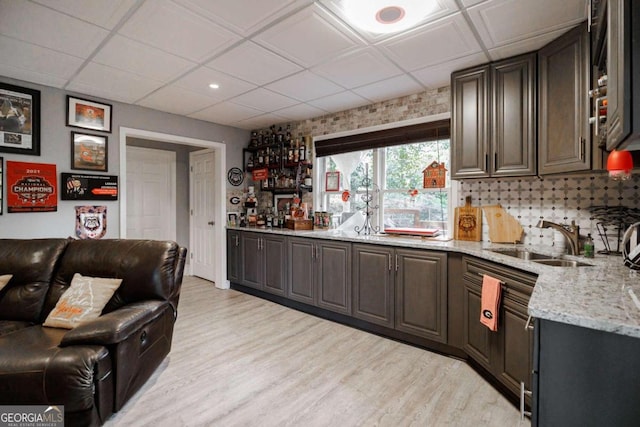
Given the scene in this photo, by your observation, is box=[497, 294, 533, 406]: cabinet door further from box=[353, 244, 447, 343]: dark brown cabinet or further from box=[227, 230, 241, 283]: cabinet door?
box=[227, 230, 241, 283]: cabinet door

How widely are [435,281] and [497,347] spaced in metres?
0.68

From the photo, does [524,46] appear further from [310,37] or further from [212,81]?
[212,81]

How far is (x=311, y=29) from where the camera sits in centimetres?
214

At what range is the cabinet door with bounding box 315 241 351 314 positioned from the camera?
3275 mm

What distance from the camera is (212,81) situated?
3035 millimetres

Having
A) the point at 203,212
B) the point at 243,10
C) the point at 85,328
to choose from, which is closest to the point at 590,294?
the point at 243,10

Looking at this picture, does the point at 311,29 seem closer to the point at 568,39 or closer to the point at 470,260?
the point at 568,39

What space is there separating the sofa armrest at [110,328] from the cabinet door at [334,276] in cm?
187

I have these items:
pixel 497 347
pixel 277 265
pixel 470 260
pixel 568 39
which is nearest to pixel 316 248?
pixel 277 265

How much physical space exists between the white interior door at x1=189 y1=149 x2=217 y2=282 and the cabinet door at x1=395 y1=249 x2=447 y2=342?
3187mm

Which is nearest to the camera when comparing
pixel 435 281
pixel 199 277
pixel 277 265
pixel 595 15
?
pixel 595 15

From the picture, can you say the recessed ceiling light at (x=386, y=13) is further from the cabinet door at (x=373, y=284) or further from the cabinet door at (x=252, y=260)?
the cabinet door at (x=252, y=260)

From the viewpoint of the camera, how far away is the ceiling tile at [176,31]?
1950 mm

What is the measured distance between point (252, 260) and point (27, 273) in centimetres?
236
